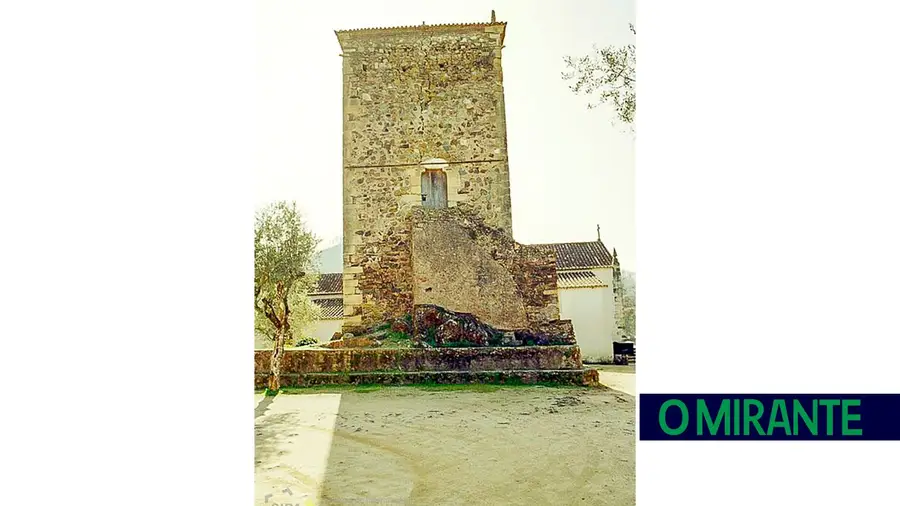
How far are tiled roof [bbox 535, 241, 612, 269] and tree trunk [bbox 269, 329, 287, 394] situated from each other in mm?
2618

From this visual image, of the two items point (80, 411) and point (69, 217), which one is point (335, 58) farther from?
point (80, 411)

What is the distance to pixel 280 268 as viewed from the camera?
7.18 meters

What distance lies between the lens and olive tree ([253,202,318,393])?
713 cm

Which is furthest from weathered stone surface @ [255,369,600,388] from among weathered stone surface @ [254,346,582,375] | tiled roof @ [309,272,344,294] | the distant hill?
the distant hill

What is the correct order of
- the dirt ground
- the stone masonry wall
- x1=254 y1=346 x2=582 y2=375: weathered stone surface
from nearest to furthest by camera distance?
the dirt ground < x1=254 y1=346 x2=582 y2=375: weathered stone surface < the stone masonry wall

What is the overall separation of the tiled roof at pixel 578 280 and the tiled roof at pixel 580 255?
109 millimetres

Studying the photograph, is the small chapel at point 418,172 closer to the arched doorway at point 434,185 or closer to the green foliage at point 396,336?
the arched doorway at point 434,185

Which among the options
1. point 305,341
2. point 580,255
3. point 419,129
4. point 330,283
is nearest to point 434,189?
point 419,129

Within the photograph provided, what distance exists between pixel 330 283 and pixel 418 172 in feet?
4.53

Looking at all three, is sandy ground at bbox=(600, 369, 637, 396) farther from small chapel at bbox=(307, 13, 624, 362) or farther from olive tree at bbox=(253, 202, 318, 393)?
olive tree at bbox=(253, 202, 318, 393)

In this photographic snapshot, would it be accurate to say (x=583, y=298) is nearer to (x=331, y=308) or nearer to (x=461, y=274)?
(x=461, y=274)

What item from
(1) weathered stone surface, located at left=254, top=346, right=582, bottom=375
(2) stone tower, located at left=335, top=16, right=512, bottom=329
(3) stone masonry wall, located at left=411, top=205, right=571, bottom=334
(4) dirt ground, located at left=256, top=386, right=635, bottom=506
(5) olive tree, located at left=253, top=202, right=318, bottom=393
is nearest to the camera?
(4) dirt ground, located at left=256, top=386, right=635, bottom=506

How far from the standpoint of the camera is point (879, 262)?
17.0ft

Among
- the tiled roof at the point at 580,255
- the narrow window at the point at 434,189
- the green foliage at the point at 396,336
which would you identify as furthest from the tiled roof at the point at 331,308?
the tiled roof at the point at 580,255
